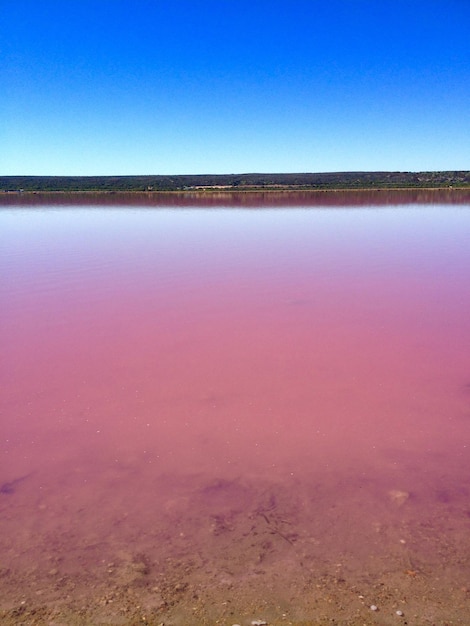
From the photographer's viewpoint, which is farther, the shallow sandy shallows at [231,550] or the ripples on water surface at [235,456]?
the ripples on water surface at [235,456]

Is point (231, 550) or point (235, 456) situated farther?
point (235, 456)

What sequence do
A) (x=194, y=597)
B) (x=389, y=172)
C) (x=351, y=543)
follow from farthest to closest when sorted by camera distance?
1. (x=389, y=172)
2. (x=351, y=543)
3. (x=194, y=597)

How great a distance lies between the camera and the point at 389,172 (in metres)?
118

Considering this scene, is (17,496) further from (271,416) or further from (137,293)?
(137,293)

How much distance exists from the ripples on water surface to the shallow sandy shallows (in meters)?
0.01

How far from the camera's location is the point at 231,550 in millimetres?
3096

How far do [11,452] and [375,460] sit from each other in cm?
310

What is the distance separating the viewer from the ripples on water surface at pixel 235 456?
2.80 metres

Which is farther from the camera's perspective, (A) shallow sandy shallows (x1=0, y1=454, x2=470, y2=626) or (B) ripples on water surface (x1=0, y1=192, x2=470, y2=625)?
(B) ripples on water surface (x1=0, y1=192, x2=470, y2=625)

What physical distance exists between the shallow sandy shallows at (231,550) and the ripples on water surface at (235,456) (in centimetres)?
1

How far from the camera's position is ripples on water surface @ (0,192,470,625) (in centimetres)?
280

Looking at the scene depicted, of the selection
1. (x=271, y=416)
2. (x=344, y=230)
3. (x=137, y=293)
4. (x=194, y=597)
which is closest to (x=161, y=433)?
(x=271, y=416)

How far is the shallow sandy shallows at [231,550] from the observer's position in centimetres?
266

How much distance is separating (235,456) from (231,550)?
1071 mm
